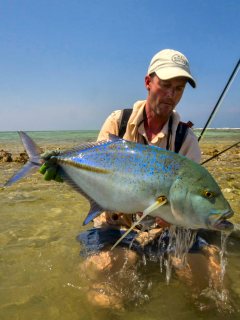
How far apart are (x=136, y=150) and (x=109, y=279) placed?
1406 millimetres

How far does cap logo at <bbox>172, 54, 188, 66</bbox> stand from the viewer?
3352mm

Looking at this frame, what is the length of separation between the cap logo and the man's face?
15cm

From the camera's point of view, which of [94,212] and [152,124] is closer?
[94,212]

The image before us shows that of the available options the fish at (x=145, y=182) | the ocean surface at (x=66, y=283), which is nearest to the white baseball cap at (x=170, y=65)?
the fish at (x=145, y=182)

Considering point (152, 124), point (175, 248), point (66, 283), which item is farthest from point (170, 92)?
point (66, 283)

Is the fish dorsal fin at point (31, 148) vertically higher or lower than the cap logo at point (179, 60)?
lower

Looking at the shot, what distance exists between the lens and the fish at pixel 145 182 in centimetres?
242

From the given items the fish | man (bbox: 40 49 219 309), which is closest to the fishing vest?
man (bbox: 40 49 219 309)

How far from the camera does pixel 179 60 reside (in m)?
3.38

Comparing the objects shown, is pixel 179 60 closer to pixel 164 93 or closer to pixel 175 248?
pixel 164 93

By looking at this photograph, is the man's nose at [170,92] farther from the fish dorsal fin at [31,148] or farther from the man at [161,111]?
the fish dorsal fin at [31,148]

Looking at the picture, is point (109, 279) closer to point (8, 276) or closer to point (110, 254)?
point (110, 254)

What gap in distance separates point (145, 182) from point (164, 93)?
1169 mm

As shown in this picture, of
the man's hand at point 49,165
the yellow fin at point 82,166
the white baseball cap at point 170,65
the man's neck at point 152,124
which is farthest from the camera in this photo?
the man's neck at point 152,124
